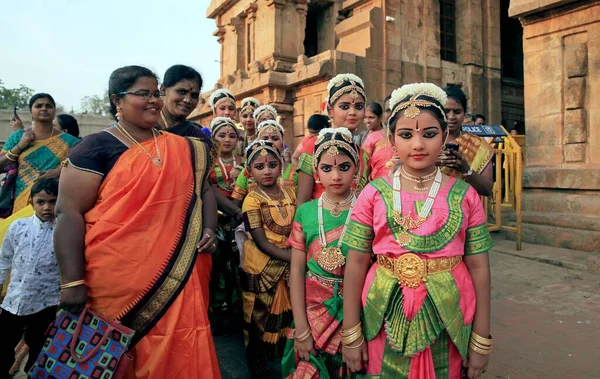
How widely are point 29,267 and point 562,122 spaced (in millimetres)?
6591

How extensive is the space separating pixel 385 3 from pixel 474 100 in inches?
159

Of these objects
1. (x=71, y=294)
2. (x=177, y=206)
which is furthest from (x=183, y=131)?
(x=71, y=294)

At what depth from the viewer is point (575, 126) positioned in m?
5.79

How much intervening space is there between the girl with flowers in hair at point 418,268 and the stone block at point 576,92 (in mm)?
5080

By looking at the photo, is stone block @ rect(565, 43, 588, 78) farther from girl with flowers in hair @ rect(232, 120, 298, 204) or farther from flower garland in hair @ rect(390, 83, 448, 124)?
flower garland in hair @ rect(390, 83, 448, 124)

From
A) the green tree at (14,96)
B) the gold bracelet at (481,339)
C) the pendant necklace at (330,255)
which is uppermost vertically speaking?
the green tree at (14,96)

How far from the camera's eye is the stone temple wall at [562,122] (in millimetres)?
5559

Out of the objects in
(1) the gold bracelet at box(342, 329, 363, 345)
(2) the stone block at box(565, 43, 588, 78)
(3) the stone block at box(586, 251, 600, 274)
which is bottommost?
(3) the stone block at box(586, 251, 600, 274)

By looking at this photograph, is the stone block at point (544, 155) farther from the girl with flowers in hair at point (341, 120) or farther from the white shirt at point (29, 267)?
the white shirt at point (29, 267)

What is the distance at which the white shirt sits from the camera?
104 inches

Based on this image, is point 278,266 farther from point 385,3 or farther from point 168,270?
point 385,3

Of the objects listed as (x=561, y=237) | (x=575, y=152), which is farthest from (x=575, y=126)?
(x=561, y=237)

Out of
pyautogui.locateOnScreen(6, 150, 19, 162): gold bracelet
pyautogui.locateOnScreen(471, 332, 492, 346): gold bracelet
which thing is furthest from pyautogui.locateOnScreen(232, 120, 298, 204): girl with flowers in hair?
pyautogui.locateOnScreen(6, 150, 19, 162): gold bracelet

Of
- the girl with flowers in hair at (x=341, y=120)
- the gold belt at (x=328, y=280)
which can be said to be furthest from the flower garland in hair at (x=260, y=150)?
the gold belt at (x=328, y=280)
